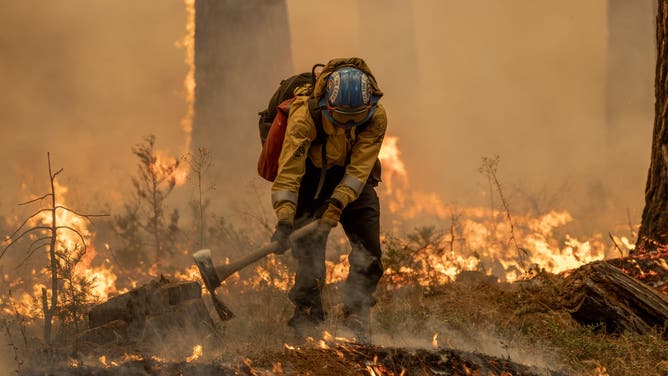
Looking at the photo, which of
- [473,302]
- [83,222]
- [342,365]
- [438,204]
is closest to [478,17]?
[438,204]

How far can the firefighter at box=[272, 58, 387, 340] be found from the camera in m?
4.86

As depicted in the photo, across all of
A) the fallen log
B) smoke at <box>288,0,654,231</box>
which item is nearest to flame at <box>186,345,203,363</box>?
the fallen log

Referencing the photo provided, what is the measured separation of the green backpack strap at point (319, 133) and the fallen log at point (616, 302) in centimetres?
205

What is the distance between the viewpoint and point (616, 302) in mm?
5152

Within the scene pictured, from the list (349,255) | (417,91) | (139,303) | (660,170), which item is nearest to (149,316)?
(139,303)

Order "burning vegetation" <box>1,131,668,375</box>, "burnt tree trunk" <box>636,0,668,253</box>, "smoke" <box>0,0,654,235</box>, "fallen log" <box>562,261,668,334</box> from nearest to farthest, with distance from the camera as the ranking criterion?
"burning vegetation" <box>1,131,668,375</box> → "fallen log" <box>562,261,668,334</box> → "burnt tree trunk" <box>636,0,668,253</box> → "smoke" <box>0,0,654,235</box>

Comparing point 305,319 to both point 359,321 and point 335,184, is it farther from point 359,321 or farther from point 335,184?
point 335,184

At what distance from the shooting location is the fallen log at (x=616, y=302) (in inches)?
201

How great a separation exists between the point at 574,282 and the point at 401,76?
54.4 feet

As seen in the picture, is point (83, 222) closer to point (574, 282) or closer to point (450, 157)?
point (574, 282)

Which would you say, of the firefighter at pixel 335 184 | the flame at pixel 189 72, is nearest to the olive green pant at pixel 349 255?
the firefighter at pixel 335 184

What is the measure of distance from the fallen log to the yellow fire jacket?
1.83 m

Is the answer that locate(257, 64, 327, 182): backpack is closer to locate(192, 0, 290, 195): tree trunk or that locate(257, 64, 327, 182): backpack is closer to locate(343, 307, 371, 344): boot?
locate(343, 307, 371, 344): boot

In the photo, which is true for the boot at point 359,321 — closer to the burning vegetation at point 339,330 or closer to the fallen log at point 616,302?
the burning vegetation at point 339,330
